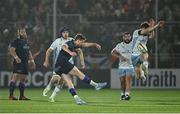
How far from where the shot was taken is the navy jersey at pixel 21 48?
2218 centimetres

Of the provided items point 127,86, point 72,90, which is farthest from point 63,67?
point 127,86

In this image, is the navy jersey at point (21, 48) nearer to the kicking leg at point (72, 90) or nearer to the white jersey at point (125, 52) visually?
the white jersey at point (125, 52)

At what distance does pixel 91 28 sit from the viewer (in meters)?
30.2

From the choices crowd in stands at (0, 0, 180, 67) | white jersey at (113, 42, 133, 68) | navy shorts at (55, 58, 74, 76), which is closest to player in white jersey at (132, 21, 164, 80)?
white jersey at (113, 42, 133, 68)

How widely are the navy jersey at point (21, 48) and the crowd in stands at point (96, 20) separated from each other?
6984 millimetres

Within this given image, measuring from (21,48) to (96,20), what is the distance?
9.34 m


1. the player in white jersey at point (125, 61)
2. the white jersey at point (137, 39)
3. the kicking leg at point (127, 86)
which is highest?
the white jersey at point (137, 39)

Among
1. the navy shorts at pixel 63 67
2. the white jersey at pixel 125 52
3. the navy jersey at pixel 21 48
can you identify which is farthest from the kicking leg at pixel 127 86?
the navy jersey at pixel 21 48

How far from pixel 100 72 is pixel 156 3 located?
4054mm

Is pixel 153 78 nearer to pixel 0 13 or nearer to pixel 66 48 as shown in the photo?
pixel 0 13

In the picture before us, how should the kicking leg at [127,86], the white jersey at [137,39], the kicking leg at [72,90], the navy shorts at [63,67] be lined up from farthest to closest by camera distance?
the white jersey at [137,39] → the kicking leg at [127,86] → the navy shorts at [63,67] → the kicking leg at [72,90]

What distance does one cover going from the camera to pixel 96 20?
31172 millimetres

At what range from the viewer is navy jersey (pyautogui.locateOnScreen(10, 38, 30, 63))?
72.8ft

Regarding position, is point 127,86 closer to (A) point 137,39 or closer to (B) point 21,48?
(A) point 137,39
